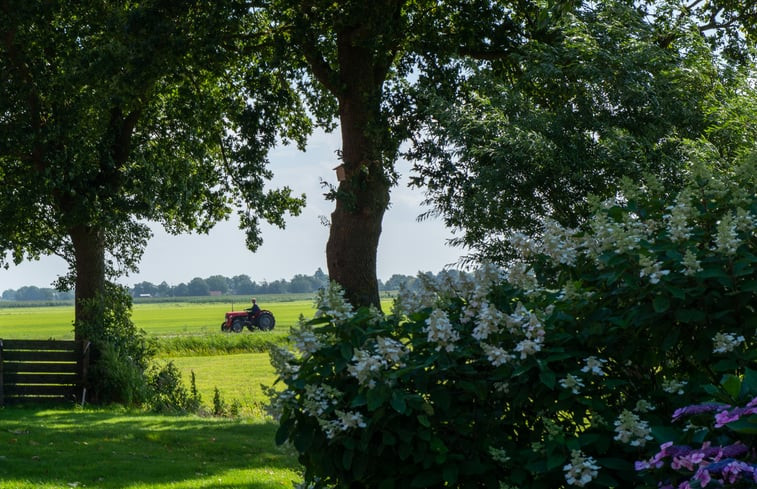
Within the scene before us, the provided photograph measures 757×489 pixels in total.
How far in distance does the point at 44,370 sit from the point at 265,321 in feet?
94.9

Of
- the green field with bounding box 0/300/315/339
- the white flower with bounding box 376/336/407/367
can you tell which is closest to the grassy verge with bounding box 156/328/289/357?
the green field with bounding box 0/300/315/339

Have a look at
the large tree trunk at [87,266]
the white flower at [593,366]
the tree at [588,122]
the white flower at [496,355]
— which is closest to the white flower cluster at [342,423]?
the white flower at [496,355]

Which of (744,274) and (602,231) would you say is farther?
(602,231)

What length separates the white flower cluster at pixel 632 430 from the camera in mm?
3369

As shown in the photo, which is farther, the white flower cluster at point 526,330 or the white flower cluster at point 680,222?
the white flower cluster at point 680,222

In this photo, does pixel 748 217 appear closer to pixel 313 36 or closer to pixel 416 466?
pixel 416 466

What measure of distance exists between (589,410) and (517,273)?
100cm

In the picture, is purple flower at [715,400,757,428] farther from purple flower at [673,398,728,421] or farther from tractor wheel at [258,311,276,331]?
tractor wheel at [258,311,276,331]

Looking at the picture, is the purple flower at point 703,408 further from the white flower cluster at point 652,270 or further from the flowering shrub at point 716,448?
the white flower cluster at point 652,270

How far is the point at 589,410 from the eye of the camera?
378 cm

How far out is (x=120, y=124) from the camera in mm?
18672

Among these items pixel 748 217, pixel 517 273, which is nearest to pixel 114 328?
pixel 517 273

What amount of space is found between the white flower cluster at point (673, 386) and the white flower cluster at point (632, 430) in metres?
0.35

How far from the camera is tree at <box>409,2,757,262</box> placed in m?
8.06
